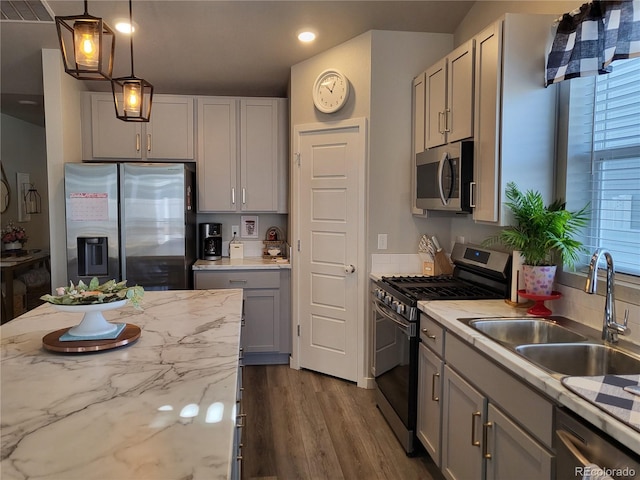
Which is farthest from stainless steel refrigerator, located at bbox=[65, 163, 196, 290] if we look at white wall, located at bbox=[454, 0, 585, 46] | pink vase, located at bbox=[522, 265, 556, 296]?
pink vase, located at bbox=[522, 265, 556, 296]

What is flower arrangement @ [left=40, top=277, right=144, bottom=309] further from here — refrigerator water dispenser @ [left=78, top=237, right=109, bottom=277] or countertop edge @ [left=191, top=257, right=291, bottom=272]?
countertop edge @ [left=191, top=257, right=291, bottom=272]

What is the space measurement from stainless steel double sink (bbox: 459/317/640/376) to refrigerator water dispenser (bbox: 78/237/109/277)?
9.18 feet

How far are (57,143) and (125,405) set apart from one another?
3.14 m

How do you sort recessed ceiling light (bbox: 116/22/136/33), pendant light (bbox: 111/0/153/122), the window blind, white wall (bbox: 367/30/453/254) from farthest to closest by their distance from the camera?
white wall (bbox: 367/30/453/254) < recessed ceiling light (bbox: 116/22/136/33) < pendant light (bbox: 111/0/153/122) < the window blind

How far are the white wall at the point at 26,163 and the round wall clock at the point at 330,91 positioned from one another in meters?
4.23

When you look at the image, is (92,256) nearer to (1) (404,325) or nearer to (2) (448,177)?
(1) (404,325)

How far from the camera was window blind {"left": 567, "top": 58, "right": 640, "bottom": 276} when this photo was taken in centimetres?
195

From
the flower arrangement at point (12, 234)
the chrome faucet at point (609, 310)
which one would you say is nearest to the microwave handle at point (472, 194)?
the chrome faucet at point (609, 310)

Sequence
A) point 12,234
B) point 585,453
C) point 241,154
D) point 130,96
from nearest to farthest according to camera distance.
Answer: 1. point 585,453
2. point 130,96
3. point 241,154
4. point 12,234

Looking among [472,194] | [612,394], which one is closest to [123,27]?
[472,194]

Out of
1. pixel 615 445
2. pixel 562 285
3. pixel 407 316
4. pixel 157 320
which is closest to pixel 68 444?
pixel 157 320

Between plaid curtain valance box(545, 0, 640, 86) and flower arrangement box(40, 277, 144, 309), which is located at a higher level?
plaid curtain valance box(545, 0, 640, 86)

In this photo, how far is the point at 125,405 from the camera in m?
1.27

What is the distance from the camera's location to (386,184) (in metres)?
3.46
